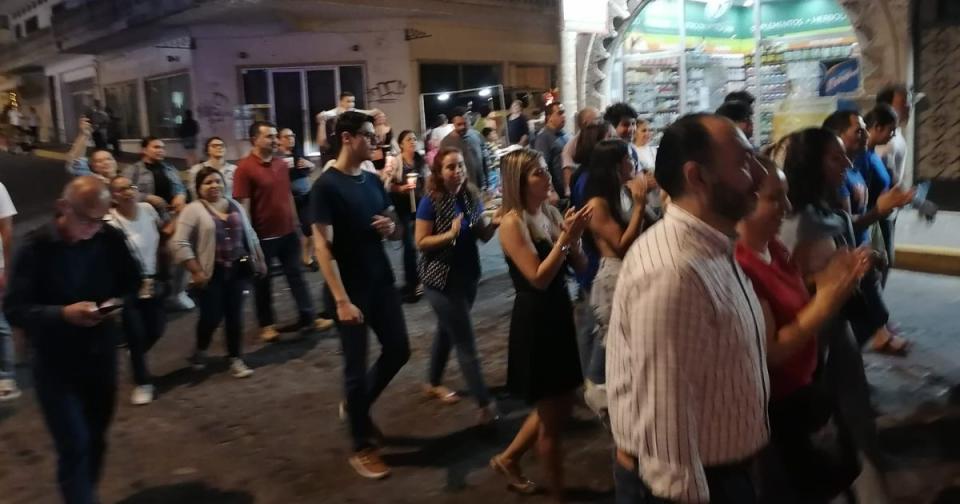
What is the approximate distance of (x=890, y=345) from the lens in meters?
6.05

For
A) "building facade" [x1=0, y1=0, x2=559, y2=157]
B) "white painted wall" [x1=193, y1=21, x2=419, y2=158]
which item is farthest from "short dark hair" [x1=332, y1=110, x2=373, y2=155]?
"white painted wall" [x1=193, y1=21, x2=419, y2=158]

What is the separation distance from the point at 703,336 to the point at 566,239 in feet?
5.80

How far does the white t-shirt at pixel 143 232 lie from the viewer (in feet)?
21.3

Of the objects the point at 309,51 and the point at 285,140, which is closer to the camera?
the point at 285,140

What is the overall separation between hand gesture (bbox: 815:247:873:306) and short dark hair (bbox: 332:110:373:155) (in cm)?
263

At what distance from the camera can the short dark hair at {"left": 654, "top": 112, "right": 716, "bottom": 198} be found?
2.13 meters

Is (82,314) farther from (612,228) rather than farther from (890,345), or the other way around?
(890,345)

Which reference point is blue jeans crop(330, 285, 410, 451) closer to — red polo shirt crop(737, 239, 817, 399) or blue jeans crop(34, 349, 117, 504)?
blue jeans crop(34, 349, 117, 504)

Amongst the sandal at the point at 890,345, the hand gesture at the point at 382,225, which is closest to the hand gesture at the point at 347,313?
the hand gesture at the point at 382,225

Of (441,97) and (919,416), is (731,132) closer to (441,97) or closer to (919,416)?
(919,416)

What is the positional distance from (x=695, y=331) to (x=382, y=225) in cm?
265

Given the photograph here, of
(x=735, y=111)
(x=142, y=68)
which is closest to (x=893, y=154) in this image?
(x=735, y=111)

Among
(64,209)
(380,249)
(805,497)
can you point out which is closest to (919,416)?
(805,497)

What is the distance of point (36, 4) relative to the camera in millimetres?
39375
